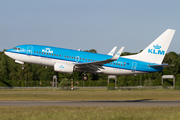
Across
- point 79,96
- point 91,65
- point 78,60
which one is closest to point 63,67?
point 78,60

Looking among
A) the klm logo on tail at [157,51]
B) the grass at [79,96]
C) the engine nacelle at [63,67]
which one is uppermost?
the klm logo on tail at [157,51]

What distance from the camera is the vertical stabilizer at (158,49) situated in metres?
49.1

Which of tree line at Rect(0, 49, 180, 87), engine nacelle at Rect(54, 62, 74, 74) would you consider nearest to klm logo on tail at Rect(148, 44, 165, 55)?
engine nacelle at Rect(54, 62, 74, 74)

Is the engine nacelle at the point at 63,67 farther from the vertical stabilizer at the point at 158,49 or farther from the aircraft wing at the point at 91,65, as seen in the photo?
the vertical stabilizer at the point at 158,49

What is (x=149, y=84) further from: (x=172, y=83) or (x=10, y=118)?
(x=10, y=118)

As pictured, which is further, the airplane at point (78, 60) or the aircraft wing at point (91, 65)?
the airplane at point (78, 60)

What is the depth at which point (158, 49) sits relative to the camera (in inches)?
1980

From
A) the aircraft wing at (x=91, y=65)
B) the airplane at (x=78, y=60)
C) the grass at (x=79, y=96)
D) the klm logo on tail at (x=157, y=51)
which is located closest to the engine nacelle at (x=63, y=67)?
the airplane at (x=78, y=60)

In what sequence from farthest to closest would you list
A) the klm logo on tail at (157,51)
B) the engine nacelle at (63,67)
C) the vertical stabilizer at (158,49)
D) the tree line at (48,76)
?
the tree line at (48,76)
the klm logo on tail at (157,51)
the vertical stabilizer at (158,49)
the engine nacelle at (63,67)

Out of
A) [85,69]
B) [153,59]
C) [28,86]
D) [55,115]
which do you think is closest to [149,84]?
[28,86]

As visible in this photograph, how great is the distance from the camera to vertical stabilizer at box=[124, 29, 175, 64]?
49.1 meters

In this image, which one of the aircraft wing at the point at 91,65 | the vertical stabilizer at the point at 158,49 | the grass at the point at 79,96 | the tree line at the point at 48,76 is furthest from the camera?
the tree line at the point at 48,76

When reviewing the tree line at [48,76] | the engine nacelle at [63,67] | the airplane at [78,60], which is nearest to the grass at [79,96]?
the airplane at [78,60]

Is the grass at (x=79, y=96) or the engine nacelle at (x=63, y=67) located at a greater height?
the engine nacelle at (x=63, y=67)
